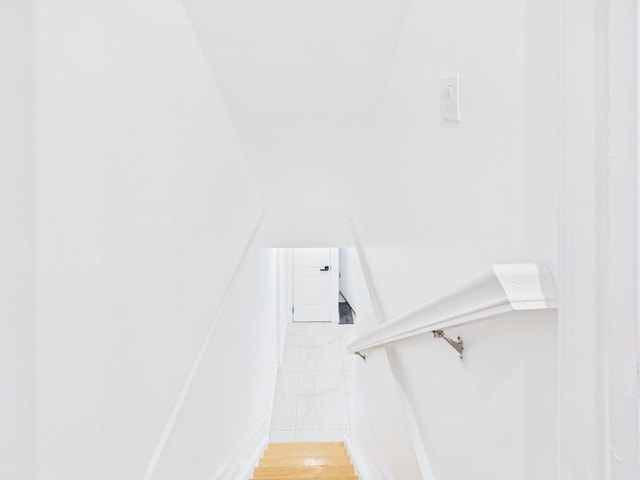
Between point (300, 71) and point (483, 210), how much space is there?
1.32m

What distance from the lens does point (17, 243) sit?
681mm

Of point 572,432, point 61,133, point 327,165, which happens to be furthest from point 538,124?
point 327,165

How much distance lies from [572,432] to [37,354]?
0.78 metres

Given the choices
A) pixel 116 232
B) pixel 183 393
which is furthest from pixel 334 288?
pixel 116 232

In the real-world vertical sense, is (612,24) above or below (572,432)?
above

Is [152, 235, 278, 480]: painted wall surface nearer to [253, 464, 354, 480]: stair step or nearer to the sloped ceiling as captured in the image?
[253, 464, 354, 480]: stair step

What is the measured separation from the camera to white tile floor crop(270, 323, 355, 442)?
16.0 ft

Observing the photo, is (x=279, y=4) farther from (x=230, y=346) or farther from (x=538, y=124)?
(x=230, y=346)

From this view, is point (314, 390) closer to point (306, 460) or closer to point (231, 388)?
point (306, 460)

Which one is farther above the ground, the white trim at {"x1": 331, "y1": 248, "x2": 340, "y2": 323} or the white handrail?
the white handrail

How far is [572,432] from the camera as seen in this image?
0.63 meters

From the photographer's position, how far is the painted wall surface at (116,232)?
0.77 meters

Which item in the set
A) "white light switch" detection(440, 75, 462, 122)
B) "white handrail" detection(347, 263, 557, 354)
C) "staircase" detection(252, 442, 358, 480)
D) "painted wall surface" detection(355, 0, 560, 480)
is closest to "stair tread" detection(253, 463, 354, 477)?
"staircase" detection(252, 442, 358, 480)

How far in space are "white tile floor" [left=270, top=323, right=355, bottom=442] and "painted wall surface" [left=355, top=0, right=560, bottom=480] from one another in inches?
137
